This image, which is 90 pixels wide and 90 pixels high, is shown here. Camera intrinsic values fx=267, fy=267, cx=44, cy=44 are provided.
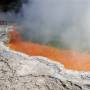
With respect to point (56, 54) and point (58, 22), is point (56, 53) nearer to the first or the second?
point (56, 54)

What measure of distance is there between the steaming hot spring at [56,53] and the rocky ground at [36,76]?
536 mm

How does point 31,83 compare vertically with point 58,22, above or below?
above

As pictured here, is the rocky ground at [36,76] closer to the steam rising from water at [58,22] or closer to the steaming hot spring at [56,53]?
the steaming hot spring at [56,53]

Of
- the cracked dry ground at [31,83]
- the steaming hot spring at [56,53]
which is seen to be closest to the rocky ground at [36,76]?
the cracked dry ground at [31,83]

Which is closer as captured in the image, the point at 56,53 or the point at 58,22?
the point at 56,53

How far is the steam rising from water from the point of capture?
4601 mm

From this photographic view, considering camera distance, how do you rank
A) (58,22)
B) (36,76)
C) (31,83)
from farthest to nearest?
(58,22) → (36,76) → (31,83)

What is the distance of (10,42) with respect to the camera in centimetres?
441

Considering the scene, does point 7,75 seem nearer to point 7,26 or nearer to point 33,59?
point 33,59

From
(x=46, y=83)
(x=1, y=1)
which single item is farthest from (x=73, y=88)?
(x=1, y=1)

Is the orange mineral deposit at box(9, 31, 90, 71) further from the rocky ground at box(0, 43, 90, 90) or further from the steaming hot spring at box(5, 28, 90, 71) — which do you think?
the rocky ground at box(0, 43, 90, 90)

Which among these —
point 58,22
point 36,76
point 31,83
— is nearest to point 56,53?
point 36,76

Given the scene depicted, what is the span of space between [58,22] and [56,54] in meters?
1.92

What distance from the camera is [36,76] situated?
2.67 m
